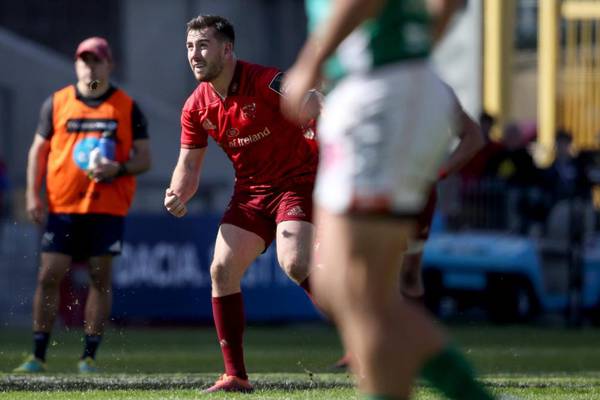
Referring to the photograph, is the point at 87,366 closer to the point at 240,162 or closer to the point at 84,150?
the point at 84,150

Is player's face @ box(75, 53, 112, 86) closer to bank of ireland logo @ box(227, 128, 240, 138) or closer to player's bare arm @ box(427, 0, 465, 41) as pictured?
bank of ireland logo @ box(227, 128, 240, 138)

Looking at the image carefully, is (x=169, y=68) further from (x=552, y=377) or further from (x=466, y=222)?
(x=552, y=377)

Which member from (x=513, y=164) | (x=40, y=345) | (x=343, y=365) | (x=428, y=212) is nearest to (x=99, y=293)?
(x=40, y=345)

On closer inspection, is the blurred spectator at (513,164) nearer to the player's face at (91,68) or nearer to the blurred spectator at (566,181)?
the blurred spectator at (566,181)

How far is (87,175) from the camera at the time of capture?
11125mm

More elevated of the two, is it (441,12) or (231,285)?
(441,12)

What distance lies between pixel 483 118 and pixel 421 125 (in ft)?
37.9

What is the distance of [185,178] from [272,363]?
11.5 feet

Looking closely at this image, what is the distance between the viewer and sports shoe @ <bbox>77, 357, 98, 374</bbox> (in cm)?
1056

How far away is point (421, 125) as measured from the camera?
4793 mm

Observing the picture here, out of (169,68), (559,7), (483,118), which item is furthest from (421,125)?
(559,7)

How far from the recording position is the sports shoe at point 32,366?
10562 millimetres

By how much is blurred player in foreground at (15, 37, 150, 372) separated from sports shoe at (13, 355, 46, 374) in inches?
12.2

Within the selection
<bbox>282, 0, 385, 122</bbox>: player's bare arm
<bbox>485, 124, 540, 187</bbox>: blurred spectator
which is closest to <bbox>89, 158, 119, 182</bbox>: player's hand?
<bbox>282, 0, 385, 122</bbox>: player's bare arm
